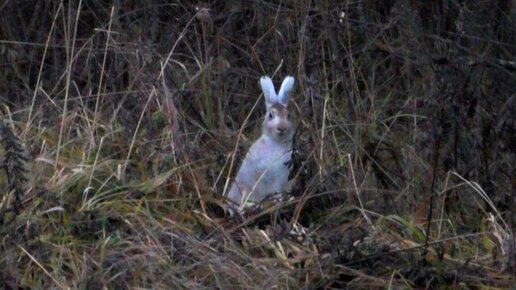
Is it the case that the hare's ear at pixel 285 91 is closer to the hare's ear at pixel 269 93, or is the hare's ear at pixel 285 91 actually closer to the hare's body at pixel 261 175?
the hare's ear at pixel 269 93

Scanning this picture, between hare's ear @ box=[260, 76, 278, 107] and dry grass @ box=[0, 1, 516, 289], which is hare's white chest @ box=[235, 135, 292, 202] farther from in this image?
hare's ear @ box=[260, 76, 278, 107]

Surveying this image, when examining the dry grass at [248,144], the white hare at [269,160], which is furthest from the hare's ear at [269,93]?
the dry grass at [248,144]

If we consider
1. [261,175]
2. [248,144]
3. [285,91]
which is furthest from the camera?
[248,144]

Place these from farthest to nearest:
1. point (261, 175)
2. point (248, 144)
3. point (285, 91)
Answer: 1. point (248, 144)
2. point (285, 91)
3. point (261, 175)

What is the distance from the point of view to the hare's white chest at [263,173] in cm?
647

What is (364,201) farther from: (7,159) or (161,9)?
(161,9)

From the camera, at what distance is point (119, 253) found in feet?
18.8

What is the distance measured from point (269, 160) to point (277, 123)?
18 centimetres

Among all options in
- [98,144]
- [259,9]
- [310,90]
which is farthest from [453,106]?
[259,9]

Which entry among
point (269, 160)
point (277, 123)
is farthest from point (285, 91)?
point (269, 160)

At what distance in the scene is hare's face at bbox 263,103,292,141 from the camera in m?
6.59

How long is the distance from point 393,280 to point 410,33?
1.98 metres

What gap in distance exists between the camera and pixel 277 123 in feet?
21.7

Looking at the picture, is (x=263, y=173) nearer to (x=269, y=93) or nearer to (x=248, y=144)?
(x=269, y=93)
